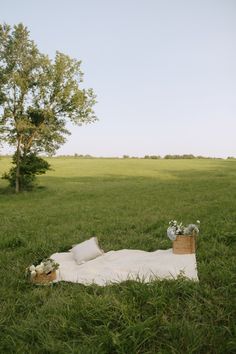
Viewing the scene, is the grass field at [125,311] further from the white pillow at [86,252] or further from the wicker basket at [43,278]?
the white pillow at [86,252]

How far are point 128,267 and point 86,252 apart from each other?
153 cm

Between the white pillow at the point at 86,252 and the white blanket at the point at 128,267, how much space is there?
138mm

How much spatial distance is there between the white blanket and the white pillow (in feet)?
0.45

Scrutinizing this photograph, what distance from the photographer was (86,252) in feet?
28.1

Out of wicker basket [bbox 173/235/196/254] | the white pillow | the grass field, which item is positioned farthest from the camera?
the white pillow

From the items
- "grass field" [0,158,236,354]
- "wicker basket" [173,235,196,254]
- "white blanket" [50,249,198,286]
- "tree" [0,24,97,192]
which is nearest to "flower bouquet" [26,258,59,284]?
"grass field" [0,158,236,354]

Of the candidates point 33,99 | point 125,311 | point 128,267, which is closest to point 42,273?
point 128,267

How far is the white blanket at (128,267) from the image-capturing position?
677 cm

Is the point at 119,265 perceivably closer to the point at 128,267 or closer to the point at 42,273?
the point at 128,267

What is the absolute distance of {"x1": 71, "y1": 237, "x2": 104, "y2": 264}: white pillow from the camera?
8.41m

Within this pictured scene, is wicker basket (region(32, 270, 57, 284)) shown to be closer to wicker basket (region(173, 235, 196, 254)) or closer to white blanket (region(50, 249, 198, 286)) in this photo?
white blanket (region(50, 249, 198, 286))

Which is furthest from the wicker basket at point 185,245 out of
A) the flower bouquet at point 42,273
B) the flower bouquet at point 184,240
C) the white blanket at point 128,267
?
the flower bouquet at point 42,273

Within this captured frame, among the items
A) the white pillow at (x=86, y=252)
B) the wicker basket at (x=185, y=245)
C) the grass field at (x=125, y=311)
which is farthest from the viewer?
the white pillow at (x=86, y=252)

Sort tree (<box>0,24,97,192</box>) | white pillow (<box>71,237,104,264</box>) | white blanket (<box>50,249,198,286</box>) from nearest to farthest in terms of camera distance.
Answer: white blanket (<box>50,249,198,286</box>) → white pillow (<box>71,237,104,264</box>) → tree (<box>0,24,97,192</box>)
